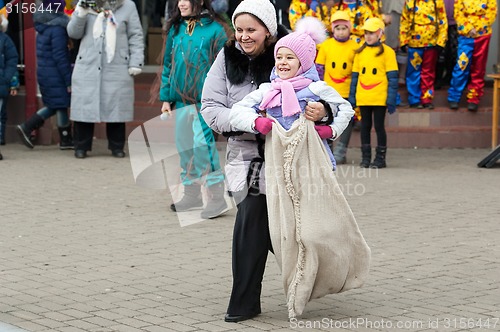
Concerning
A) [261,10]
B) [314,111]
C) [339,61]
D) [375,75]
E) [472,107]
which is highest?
[261,10]

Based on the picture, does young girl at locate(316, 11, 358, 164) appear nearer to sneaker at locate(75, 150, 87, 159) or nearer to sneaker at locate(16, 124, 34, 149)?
sneaker at locate(75, 150, 87, 159)

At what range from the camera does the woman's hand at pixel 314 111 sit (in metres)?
5.68

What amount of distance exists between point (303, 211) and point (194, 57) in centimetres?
352

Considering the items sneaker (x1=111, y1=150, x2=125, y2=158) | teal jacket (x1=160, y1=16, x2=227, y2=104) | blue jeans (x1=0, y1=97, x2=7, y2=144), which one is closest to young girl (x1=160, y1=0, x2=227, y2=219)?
teal jacket (x1=160, y1=16, x2=227, y2=104)

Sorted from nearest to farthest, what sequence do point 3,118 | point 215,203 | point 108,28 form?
point 215,203, point 108,28, point 3,118

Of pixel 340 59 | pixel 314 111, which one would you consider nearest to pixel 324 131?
pixel 314 111

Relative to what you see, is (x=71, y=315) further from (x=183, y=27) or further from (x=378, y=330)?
(x=183, y=27)

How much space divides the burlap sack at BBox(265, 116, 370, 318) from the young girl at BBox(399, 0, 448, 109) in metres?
8.19

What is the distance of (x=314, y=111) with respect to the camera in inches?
224

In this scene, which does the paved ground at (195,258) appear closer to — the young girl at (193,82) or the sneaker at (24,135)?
the young girl at (193,82)

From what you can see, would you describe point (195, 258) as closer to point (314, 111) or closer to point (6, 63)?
point (314, 111)

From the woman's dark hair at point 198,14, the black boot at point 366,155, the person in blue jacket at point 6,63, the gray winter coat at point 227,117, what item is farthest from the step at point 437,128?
the gray winter coat at point 227,117

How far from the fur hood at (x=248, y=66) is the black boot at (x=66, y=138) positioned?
25.4 ft

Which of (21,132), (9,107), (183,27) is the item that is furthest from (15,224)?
(9,107)
